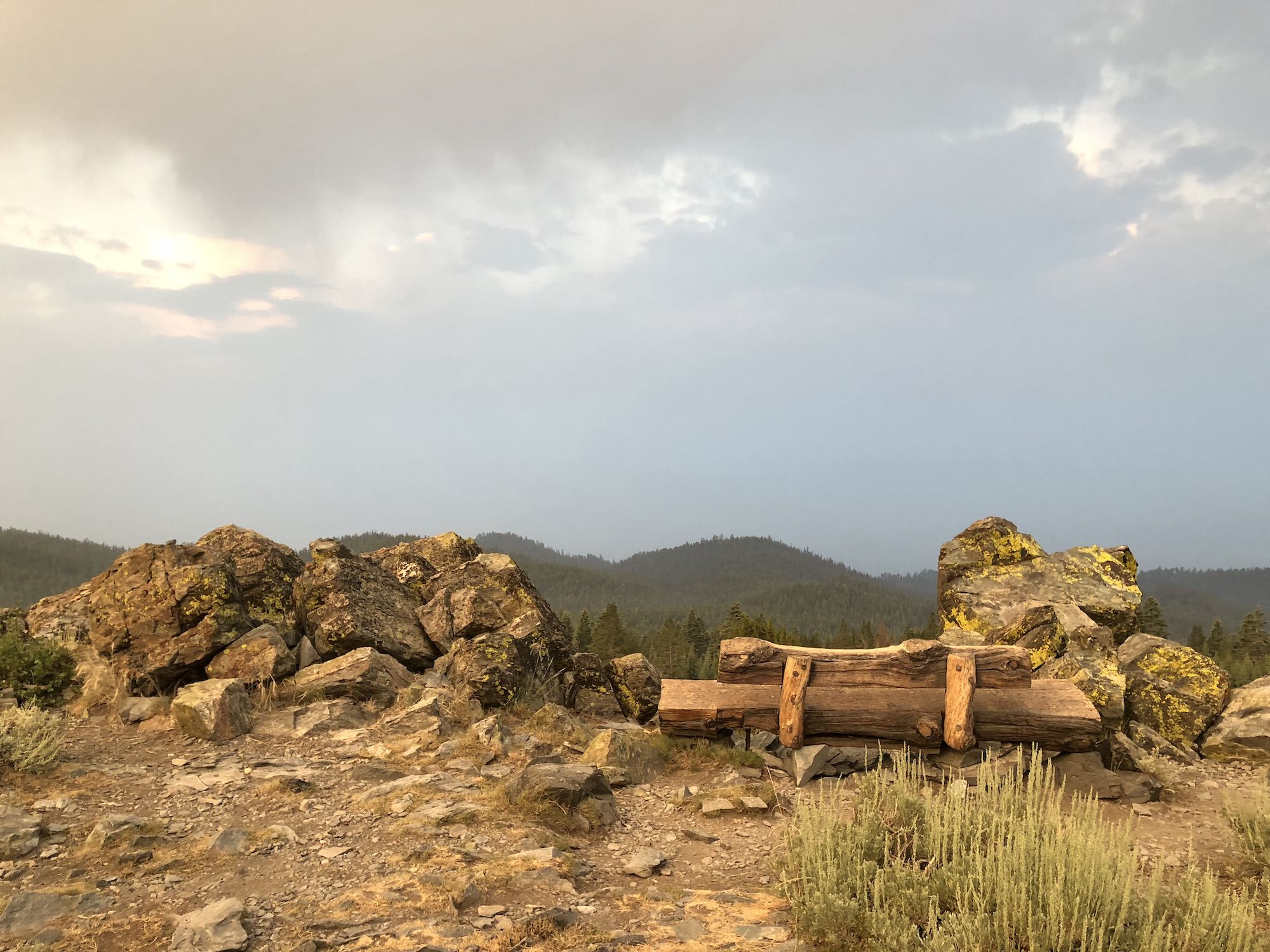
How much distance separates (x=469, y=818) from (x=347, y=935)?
2592 millimetres

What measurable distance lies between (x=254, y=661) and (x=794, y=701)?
32.8 ft

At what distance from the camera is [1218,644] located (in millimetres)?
97562

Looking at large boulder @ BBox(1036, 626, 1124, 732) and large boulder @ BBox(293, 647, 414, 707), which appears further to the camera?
large boulder @ BBox(293, 647, 414, 707)

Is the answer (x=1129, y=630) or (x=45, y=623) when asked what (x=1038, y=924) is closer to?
(x=1129, y=630)

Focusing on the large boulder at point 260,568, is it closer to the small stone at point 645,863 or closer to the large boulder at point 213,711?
the large boulder at point 213,711

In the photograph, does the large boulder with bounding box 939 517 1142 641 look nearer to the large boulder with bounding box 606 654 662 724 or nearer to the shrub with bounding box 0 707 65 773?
the large boulder with bounding box 606 654 662 724

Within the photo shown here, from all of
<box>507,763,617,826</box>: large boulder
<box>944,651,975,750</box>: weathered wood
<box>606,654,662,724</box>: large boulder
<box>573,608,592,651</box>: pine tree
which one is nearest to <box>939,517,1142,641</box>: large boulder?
<box>944,651,975,750</box>: weathered wood

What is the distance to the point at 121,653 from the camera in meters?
13.9

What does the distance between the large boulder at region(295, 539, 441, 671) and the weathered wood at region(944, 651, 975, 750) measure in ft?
34.4

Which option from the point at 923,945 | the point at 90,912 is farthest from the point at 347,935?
the point at 923,945

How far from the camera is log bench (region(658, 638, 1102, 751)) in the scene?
11102mm

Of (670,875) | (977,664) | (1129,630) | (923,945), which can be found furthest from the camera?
(1129,630)

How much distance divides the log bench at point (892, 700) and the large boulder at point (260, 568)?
958 cm

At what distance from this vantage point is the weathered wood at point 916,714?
11102 mm
